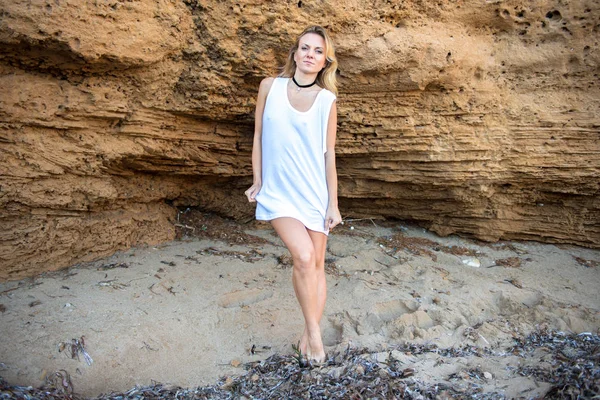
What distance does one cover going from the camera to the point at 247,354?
11.0 ft

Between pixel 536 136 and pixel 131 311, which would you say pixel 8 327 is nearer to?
pixel 131 311

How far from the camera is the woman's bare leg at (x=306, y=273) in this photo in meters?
3.05

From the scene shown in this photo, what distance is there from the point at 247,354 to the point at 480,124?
2.58 metres

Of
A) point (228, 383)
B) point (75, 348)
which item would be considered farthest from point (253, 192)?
point (75, 348)

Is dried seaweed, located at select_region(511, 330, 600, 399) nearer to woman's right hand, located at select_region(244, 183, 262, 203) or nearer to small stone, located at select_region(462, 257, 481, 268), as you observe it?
small stone, located at select_region(462, 257, 481, 268)

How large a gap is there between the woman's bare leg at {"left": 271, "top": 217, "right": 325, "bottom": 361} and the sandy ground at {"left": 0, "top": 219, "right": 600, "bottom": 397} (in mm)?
228

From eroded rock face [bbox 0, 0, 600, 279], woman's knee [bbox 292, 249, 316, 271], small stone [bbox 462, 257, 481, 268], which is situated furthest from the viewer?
small stone [bbox 462, 257, 481, 268]

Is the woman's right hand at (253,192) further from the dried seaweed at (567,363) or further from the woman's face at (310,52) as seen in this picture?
the dried seaweed at (567,363)

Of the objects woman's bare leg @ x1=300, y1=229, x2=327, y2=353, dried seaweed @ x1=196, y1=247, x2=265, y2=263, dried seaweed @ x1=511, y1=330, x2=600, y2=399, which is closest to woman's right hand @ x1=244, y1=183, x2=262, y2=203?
woman's bare leg @ x1=300, y1=229, x2=327, y2=353

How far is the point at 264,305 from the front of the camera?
148 inches

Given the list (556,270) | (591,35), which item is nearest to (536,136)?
(591,35)

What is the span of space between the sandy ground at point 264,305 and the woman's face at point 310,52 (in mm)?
1647

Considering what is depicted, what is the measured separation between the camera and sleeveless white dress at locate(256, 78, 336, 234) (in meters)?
3.12

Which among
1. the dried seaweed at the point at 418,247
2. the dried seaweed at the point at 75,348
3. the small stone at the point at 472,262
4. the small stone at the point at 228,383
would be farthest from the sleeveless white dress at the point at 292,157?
the small stone at the point at 472,262
